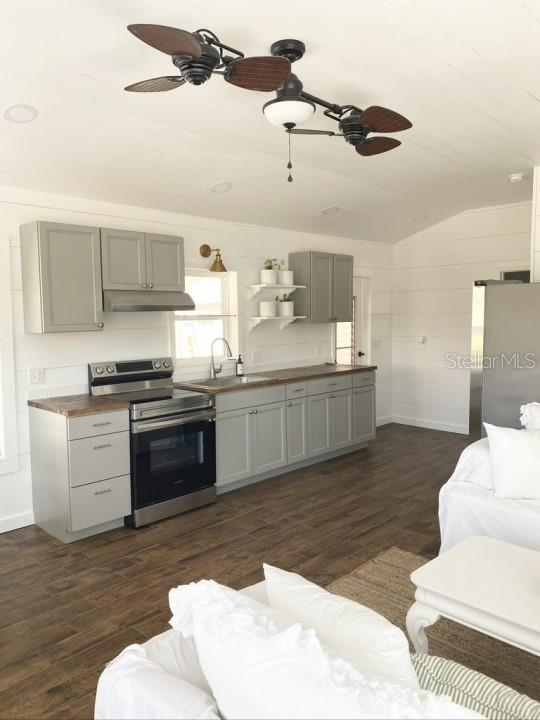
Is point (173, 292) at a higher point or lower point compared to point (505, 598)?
higher

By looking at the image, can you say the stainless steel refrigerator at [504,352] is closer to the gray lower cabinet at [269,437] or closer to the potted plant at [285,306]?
the gray lower cabinet at [269,437]

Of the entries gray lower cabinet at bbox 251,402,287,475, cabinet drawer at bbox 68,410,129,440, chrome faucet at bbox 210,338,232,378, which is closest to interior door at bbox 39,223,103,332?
cabinet drawer at bbox 68,410,129,440

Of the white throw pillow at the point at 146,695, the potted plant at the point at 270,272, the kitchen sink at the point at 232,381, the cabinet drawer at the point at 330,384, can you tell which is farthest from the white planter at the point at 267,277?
the white throw pillow at the point at 146,695

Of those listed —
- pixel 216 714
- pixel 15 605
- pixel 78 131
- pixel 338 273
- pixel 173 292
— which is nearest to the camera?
pixel 216 714

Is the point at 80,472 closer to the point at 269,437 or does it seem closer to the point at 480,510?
the point at 269,437

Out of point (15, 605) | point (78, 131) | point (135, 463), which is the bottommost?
point (15, 605)

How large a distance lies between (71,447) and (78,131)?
77.3 inches

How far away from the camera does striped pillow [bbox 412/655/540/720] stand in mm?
1411

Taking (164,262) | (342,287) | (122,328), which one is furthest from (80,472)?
(342,287)

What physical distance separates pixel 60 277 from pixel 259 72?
2.21 m

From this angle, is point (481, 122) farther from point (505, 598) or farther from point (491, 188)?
point (505, 598)

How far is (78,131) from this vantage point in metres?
3.32

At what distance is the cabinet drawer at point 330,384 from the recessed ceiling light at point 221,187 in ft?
6.30

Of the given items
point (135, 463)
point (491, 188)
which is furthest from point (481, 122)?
point (135, 463)
